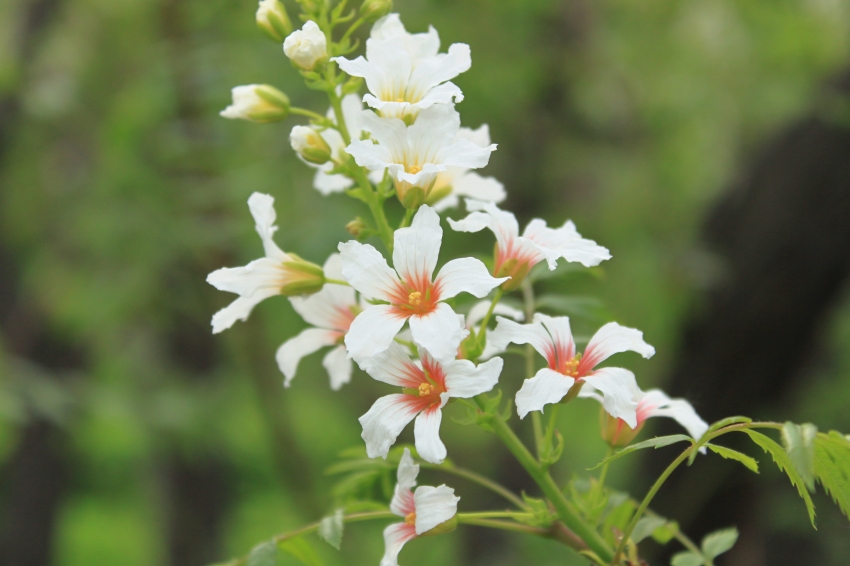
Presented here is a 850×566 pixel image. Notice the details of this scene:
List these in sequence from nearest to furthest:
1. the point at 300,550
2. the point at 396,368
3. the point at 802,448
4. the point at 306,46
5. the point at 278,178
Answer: the point at 802,448, the point at 396,368, the point at 306,46, the point at 300,550, the point at 278,178

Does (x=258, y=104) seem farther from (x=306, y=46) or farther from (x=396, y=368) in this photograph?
(x=396, y=368)

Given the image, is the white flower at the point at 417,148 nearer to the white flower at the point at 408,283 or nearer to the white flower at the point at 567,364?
the white flower at the point at 408,283

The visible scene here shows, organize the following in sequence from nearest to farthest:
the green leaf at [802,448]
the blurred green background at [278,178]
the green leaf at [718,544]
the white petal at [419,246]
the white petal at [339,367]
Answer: the green leaf at [802,448] < the white petal at [419,246] < the green leaf at [718,544] < the white petal at [339,367] < the blurred green background at [278,178]

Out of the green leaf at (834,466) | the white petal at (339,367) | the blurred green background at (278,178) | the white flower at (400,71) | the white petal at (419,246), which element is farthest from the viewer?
the blurred green background at (278,178)

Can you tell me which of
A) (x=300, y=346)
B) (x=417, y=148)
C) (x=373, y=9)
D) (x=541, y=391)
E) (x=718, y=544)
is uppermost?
(x=373, y=9)

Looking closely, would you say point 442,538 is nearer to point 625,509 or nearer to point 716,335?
point 716,335

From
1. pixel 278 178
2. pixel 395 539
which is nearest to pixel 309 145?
pixel 395 539

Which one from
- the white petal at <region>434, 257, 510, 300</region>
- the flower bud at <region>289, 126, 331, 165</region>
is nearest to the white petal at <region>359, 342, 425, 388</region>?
the white petal at <region>434, 257, 510, 300</region>

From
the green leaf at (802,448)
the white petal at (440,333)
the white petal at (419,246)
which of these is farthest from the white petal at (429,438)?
the green leaf at (802,448)
